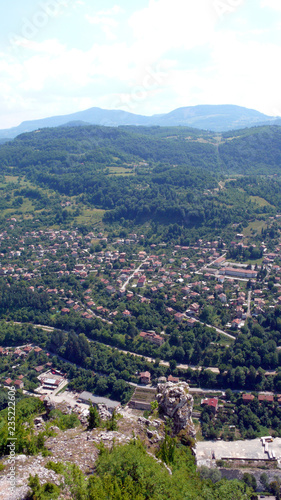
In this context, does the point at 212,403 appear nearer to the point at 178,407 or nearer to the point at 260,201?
the point at 178,407

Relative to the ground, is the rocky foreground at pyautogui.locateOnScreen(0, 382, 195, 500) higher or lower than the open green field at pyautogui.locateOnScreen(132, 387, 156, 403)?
higher

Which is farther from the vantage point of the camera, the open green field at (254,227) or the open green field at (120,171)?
the open green field at (120,171)

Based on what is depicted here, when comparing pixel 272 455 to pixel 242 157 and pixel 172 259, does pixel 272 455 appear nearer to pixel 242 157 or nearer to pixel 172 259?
pixel 172 259

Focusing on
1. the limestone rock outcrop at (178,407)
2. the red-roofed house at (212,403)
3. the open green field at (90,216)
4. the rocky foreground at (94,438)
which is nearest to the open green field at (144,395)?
the red-roofed house at (212,403)

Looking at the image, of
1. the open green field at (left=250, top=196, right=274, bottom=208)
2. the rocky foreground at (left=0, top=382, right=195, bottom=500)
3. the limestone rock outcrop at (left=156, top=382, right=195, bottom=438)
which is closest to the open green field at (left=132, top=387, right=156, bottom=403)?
the rocky foreground at (left=0, top=382, right=195, bottom=500)

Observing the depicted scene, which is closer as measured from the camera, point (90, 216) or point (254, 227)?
point (254, 227)

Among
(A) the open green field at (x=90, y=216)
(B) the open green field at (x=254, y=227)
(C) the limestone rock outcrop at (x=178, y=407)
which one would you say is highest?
(C) the limestone rock outcrop at (x=178, y=407)

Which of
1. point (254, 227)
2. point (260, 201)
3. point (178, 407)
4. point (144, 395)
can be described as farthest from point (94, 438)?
point (260, 201)

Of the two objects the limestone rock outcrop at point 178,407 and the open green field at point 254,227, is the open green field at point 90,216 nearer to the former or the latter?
the open green field at point 254,227

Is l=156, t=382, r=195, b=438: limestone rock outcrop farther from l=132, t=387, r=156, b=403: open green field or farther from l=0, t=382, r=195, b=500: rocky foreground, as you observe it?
l=132, t=387, r=156, b=403: open green field
